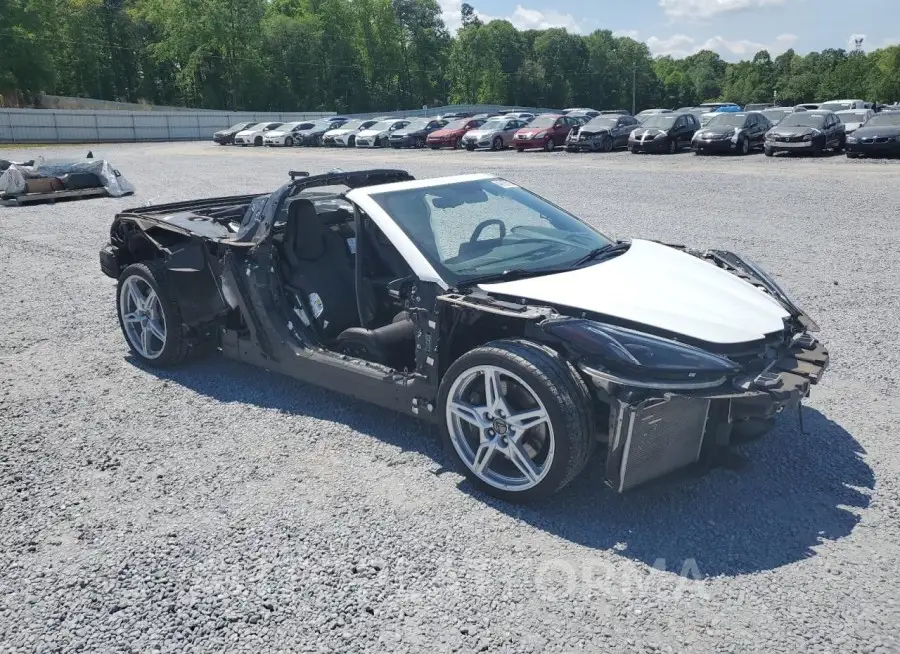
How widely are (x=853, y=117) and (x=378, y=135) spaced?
2083 centimetres

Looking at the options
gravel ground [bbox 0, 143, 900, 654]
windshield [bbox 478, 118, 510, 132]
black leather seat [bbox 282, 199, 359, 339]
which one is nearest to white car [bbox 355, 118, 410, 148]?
windshield [bbox 478, 118, 510, 132]

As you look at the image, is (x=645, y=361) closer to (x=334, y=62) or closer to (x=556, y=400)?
(x=556, y=400)

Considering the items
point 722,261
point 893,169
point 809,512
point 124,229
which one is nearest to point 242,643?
point 809,512

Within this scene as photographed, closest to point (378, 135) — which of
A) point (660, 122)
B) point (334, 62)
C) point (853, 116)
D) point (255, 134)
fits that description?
point (255, 134)

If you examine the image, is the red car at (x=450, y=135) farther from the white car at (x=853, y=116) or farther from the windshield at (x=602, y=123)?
the white car at (x=853, y=116)

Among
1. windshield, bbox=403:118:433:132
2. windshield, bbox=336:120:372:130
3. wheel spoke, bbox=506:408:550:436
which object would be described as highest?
wheel spoke, bbox=506:408:550:436

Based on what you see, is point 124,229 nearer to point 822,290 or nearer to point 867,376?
point 867,376

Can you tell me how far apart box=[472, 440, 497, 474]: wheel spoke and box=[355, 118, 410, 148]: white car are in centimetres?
3500

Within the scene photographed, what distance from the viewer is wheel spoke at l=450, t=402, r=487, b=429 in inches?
148

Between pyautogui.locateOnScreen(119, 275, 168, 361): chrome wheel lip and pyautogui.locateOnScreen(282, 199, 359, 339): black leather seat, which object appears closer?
pyautogui.locateOnScreen(282, 199, 359, 339): black leather seat

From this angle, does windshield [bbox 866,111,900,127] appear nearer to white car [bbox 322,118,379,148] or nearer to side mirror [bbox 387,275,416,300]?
side mirror [bbox 387,275,416,300]

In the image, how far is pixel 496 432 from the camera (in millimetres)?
3744

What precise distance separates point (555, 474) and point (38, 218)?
14577 millimetres

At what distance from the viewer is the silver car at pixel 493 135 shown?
3269 centimetres
